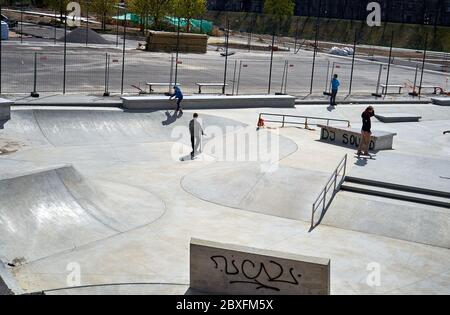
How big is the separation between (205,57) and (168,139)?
95.4ft

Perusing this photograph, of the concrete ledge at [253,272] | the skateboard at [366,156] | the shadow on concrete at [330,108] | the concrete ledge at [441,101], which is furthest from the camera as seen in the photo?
the concrete ledge at [441,101]

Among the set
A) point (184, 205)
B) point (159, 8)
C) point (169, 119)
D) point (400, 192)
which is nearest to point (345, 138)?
point (400, 192)

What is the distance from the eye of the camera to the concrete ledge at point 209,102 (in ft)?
80.3

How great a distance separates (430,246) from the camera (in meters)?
13.2

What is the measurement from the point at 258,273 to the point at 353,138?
12741mm

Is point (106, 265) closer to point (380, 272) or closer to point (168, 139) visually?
point (380, 272)

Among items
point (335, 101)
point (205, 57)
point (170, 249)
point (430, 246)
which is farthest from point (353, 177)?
point (205, 57)

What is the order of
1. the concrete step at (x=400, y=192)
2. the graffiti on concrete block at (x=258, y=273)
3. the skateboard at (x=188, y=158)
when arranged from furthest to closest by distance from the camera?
1. the skateboard at (x=188, y=158)
2. the concrete step at (x=400, y=192)
3. the graffiti on concrete block at (x=258, y=273)

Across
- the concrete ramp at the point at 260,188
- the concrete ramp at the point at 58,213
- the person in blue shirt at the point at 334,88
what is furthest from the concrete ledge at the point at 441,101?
Result: the concrete ramp at the point at 58,213

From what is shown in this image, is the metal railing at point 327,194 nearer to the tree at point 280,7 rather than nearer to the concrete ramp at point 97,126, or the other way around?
the concrete ramp at point 97,126

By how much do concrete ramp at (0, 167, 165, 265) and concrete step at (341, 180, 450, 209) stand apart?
16.4ft

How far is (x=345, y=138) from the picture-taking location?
70.2 feet

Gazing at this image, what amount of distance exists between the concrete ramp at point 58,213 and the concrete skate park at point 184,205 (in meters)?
0.03
